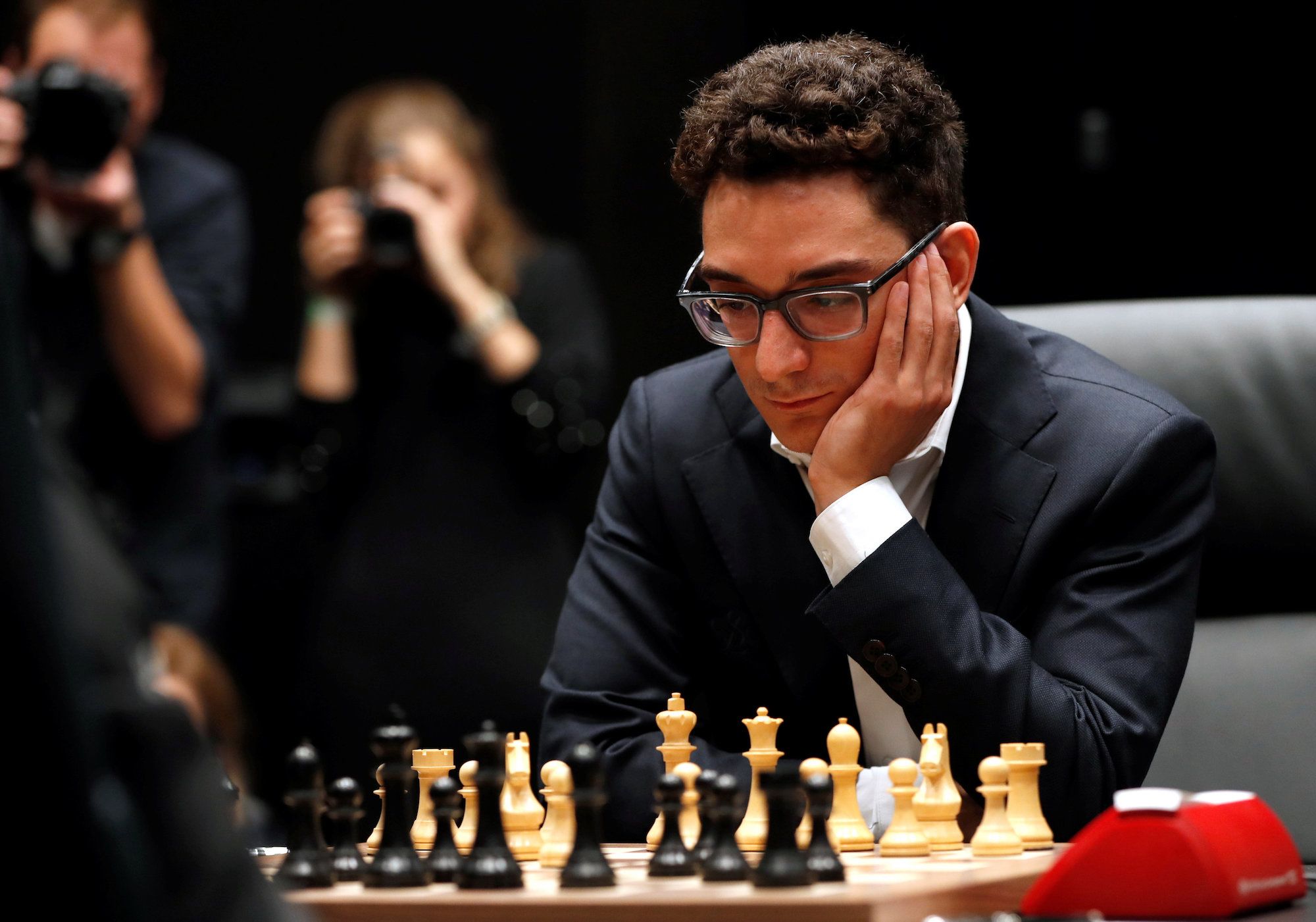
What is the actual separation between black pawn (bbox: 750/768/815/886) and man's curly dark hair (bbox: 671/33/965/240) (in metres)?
0.87

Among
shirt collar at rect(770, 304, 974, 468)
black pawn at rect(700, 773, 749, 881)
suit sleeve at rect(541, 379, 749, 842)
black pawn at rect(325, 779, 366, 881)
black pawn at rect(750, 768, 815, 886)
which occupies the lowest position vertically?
suit sleeve at rect(541, 379, 749, 842)

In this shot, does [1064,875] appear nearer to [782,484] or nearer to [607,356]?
[782,484]

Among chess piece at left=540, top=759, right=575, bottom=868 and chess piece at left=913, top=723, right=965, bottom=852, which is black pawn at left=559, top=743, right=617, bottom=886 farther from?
chess piece at left=913, top=723, right=965, bottom=852

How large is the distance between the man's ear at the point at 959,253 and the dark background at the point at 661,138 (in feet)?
3.87

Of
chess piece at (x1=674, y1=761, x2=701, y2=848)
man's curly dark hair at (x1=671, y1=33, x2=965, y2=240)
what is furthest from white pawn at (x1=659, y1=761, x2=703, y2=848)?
man's curly dark hair at (x1=671, y1=33, x2=965, y2=240)

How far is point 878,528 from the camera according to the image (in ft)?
5.37

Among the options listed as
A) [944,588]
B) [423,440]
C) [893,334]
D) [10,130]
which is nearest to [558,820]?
[944,588]

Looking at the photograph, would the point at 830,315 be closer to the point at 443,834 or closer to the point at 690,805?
the point at 690,805


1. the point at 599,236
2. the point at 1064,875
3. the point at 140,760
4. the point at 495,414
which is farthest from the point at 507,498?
the point at 140,760

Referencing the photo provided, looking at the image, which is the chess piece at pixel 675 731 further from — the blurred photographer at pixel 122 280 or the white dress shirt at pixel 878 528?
the blurred photographer at pixel 122 280

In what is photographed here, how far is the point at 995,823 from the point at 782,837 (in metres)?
0.30

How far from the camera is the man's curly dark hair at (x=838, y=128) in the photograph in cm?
174

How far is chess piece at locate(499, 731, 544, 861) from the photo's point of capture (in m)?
1.34

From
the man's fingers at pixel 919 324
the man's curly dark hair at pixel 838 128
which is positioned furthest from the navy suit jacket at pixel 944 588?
the man's curly dark hair at pixel 838 128
